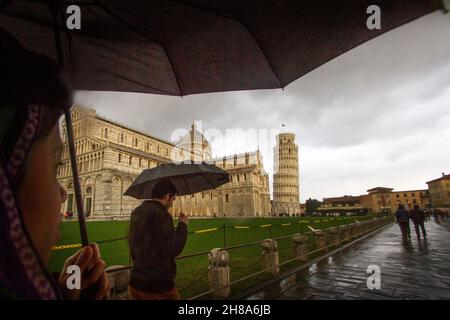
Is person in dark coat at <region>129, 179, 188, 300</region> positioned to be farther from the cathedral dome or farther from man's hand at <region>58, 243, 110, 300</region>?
the cathedral dome

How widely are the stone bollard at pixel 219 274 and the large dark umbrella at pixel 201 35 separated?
12.9 feet

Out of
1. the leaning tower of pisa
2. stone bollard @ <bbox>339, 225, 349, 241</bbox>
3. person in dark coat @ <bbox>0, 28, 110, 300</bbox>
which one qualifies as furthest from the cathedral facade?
person in dark coat @ <bbox>0, 28, 110, 300</bbox>

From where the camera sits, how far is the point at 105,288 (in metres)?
1.14

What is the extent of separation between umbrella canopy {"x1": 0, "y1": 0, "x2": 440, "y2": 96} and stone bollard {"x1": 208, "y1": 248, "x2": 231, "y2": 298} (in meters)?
3.93

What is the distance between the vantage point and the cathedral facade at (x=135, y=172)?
4288cm

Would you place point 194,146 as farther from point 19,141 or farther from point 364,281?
point 19,141

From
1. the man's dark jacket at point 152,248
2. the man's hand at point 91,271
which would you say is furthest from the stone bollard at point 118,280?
the man's hand at point 91,271

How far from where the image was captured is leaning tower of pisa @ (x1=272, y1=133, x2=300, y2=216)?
3989 inches

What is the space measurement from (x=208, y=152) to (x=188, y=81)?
2436 inches

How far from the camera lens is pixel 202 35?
2.45 meters

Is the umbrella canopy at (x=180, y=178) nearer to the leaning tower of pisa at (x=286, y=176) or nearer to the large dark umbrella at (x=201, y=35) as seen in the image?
the large dark umbrella at (x=201, y=35)
